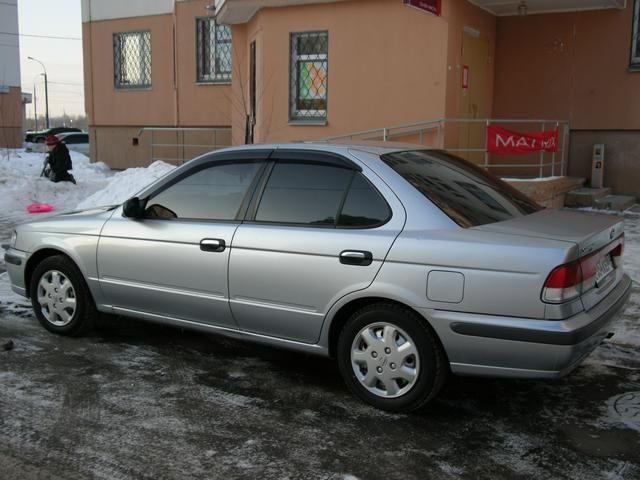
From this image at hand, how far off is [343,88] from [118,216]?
7430 millimetres

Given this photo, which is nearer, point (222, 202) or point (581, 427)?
point (581, 427)

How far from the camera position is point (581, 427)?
12.8 ft

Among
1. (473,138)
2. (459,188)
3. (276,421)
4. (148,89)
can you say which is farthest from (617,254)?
(148,89)

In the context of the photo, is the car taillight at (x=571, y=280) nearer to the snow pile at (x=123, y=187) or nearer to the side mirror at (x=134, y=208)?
the side mirror at (x=134, y=208)

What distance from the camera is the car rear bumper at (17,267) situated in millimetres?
5621

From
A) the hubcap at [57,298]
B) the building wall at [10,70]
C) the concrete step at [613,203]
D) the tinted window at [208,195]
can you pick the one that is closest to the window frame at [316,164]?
the tinted window at [208,195]

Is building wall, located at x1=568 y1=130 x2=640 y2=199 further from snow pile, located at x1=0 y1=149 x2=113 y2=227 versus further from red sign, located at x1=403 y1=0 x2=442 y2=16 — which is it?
snow pile, located at x1=0 y1=149 x2=113 y2=227

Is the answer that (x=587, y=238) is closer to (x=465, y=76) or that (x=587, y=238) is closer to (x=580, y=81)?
(x=465, y=76)

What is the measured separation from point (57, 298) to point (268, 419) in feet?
7.87

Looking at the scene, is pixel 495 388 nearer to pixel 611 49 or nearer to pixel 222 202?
pixel 222 202

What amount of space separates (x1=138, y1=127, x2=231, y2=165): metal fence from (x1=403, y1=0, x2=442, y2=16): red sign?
7797 millimetres

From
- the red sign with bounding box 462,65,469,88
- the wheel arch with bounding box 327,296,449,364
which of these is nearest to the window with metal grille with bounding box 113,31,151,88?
the red sign with bounding box 462,65,469,88

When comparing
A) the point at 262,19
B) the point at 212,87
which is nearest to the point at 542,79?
the point at 262,19

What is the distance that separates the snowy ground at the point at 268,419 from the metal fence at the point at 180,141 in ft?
40.6
